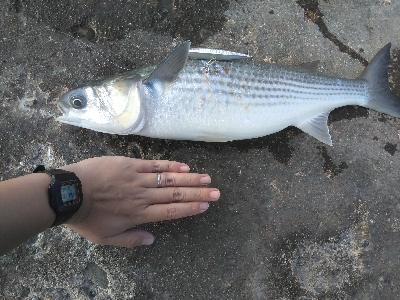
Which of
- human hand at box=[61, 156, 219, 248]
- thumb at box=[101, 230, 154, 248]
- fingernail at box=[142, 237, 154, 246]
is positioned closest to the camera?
human hand at box=[61, 156, 219, 248]

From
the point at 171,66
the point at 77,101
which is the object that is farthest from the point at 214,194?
the point at 77,101

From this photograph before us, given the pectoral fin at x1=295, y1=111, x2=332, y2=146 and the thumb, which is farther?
the pectoral fin at x1=295, y1=111, x2=332, y2=146

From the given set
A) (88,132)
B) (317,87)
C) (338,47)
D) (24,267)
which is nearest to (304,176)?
(317,87)

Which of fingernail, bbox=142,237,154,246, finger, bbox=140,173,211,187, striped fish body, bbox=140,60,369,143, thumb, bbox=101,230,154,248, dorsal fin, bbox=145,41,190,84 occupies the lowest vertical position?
fingernail, bbox=142,237,154,246

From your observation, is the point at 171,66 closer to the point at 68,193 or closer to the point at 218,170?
the point at 218,170

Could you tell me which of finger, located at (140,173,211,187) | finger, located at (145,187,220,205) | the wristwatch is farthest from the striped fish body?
the wristwatch

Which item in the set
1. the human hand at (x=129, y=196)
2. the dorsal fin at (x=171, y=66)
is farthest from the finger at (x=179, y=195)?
the dorsal fin at (x=171, y=66)

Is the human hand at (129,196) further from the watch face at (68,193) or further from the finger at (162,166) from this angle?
the watch face at (68,193)

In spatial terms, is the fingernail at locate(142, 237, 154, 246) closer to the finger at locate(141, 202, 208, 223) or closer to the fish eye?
the finger at locate(141, 202, 208, 223)
